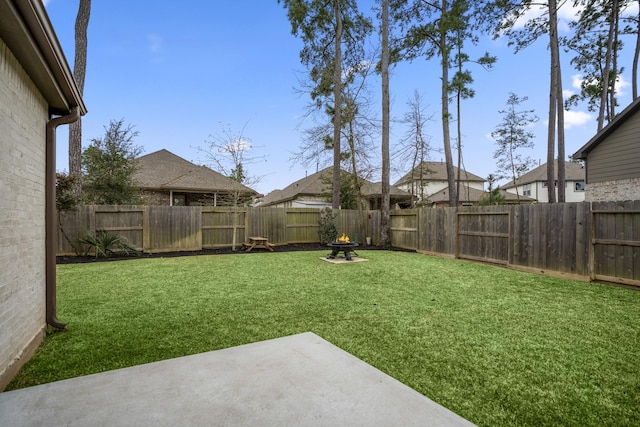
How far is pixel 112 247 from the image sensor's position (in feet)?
29.4

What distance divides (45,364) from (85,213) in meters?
7.87

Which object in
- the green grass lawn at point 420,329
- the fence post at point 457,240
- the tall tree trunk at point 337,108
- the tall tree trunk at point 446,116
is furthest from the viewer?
the tall tree trunk at point 337,108

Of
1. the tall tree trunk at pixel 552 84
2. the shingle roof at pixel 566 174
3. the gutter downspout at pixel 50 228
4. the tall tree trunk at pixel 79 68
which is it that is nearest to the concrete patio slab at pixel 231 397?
the gutter downspout at pixel 50 228

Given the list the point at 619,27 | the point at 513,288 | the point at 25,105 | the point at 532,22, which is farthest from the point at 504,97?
the point at 25,105

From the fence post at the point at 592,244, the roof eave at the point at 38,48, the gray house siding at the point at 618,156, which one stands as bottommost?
the fence post at the point at 592,244

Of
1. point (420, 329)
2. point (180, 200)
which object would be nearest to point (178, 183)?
point (180, 200)

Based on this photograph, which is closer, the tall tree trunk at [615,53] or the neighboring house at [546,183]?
the tall tree trunk at [615,53]

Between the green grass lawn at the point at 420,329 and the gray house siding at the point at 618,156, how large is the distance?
24.0 ft

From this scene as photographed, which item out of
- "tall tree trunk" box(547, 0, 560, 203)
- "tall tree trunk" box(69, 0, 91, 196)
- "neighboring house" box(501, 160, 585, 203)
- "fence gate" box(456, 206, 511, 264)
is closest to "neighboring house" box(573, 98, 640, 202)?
"tall tree trunk" box(547, 0, 560, 203)

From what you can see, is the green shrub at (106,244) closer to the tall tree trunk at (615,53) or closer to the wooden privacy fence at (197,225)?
the wooden privacy fence at (197,225)

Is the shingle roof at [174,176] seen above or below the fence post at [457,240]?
above

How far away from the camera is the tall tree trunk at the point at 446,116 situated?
1218cm

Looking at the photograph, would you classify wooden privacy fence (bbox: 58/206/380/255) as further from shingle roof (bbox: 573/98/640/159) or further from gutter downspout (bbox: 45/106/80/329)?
shingle roof (bbox: 573/98/640/159)

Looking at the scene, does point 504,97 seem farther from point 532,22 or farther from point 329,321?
point 329,321
